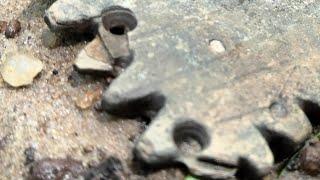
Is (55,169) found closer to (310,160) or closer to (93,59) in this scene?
(93,59)

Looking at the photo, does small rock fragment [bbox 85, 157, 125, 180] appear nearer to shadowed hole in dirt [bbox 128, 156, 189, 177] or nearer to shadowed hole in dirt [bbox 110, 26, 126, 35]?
shadowed hole in dirt [bbox 128, 156, 189, 177]

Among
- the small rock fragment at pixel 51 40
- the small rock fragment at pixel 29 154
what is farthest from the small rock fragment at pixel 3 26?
the small rock fragment at pixel 29 154

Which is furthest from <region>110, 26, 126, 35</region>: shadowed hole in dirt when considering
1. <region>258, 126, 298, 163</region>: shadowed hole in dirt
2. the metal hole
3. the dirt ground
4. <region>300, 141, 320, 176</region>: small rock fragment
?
<region>300, 141, 320, 176</region>: small rock fragment

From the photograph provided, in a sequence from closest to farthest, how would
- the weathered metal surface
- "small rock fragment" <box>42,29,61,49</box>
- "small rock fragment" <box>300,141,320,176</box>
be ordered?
the weathered metal surface < "small rock fragment" <box>300,141,320,176</box> < "small rock fragment" <box>42,29,61,49</box>

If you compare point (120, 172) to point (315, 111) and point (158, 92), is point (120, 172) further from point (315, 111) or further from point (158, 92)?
point (315, 111)

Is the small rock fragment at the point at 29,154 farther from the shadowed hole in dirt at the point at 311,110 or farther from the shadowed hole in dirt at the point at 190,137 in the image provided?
the shadowed hole in dirt at the point at 311,110

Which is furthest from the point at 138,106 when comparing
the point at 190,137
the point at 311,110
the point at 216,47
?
the point at 311,110

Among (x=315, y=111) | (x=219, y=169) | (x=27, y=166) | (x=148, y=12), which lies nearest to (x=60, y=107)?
(x=27, y=166)
